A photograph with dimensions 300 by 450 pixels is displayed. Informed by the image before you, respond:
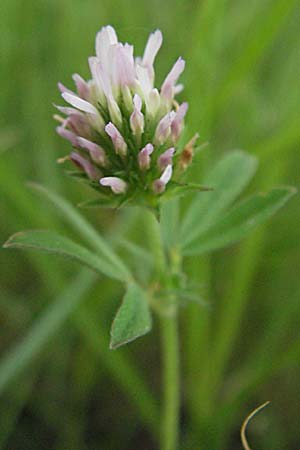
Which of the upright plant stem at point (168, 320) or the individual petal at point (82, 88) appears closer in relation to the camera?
the individual petal at point (82, 88)

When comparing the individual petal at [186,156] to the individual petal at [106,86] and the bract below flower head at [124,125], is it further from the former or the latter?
the individual petal at [106,86]

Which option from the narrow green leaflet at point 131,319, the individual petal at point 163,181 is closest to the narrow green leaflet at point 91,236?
the narrow green leaflet at point 131,319

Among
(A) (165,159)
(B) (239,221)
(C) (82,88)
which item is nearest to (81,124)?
(C) (82,88)

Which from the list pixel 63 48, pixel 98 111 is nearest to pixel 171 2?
pixel 63 48

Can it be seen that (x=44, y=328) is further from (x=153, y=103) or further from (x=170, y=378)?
(x=153, y=103)

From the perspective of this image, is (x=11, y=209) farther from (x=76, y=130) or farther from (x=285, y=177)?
(x=285, y=177)

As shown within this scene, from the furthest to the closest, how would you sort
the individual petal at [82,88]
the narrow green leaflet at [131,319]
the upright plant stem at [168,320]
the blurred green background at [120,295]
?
1. the blurred green background at [120,295]
2. the upright plant stem at [168,320]
3. the individual petal at [82,88]
4. the narrow green leaflet at [131,319]

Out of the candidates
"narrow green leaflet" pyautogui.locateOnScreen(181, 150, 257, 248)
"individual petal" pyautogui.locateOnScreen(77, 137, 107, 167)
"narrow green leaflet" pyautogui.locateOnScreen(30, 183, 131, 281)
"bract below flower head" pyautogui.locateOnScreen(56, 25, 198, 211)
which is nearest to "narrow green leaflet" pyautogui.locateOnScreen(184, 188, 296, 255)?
"narrow green leaflet" pyautogui.locateOnScreen(181, 150, 257, 248)

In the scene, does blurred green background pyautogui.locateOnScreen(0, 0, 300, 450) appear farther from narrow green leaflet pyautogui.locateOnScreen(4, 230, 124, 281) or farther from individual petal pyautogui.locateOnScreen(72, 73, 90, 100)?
individual petal pyautogui.locateOnScreen(72, 73, 90, 100)
